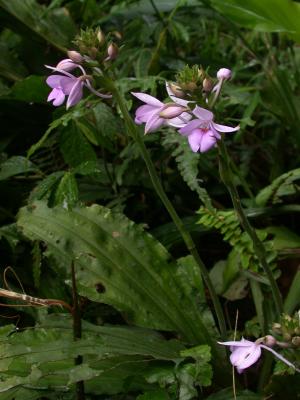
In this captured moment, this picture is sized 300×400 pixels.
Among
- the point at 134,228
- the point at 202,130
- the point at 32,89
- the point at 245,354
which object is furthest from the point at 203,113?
the point at 32,89

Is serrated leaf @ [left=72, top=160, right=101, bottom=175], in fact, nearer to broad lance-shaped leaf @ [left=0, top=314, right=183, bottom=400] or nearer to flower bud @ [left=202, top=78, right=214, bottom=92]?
broad lance-shaped leaf @ [left=0, top=314, right=183, bottom=400]

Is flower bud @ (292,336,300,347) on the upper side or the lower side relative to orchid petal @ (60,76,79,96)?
lower

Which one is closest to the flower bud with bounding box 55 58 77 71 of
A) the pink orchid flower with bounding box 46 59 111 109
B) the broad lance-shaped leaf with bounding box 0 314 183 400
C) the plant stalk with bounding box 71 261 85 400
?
the pink orchid flower with bounding box 46 59 111 109

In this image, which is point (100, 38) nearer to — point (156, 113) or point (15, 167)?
point (156, 113)

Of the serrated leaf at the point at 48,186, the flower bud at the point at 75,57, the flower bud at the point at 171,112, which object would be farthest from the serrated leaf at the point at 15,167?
the flower bud at the point at 171,112

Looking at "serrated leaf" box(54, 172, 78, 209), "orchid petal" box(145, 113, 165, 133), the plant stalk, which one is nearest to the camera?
"orchid petal" box(145, 113, 165, 133)

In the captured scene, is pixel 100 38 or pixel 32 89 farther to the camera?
pixel 32 89

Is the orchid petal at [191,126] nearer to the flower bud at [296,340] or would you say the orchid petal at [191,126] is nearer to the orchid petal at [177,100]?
the orchid petal at [177,100]
